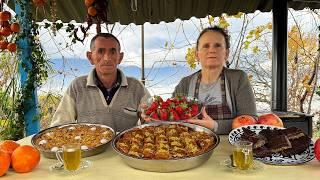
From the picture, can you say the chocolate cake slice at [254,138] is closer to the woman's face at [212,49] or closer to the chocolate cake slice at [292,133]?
the chocolate cake slice at [292,133]

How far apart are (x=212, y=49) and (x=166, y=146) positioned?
49.8 inches

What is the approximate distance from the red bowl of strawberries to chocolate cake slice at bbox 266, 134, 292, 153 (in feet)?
1.58

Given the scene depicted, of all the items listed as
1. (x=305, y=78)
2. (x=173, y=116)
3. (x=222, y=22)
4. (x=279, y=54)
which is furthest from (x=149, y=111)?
(x=305, y=78)

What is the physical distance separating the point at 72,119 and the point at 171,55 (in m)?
2.77

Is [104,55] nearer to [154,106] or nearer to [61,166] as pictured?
[154,106]

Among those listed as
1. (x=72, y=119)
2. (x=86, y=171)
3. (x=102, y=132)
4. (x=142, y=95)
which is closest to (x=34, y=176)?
(x=86, y=171)

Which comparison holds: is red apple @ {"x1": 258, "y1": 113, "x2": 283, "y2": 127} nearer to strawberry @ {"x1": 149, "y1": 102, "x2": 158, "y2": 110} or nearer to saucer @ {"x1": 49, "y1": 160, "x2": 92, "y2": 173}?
strawberry @ {"x1": 149, "y1": 102, "x2": 158, "y2": 110}

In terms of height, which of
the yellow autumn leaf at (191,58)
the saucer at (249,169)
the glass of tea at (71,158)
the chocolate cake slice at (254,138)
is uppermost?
the yellow autumn leaf at (191,58)

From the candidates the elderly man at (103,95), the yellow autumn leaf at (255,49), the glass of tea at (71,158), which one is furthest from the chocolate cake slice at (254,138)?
the yellow autumn leaf at (255,49)

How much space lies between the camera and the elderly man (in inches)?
104

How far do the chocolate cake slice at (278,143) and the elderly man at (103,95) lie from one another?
4.26 ft

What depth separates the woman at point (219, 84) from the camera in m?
2.59

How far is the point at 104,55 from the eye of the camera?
2678mm

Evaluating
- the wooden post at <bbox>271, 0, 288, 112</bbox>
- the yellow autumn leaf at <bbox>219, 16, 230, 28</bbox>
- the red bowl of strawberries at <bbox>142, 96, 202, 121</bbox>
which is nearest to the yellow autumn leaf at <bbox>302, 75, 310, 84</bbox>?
the wooden post at <bbox>271, 0, 288, 112</bbox>
